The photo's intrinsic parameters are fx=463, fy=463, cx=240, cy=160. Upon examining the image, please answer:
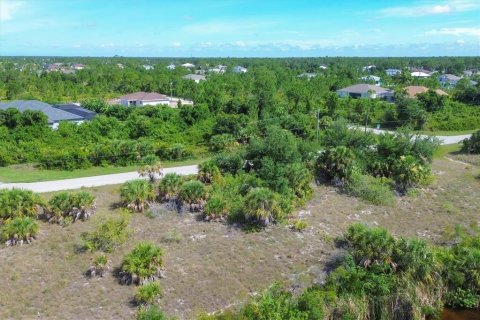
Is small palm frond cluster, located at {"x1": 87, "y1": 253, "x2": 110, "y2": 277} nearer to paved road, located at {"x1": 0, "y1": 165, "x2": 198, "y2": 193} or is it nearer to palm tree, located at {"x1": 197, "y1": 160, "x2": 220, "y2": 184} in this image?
palm tree, located at {"x1": 197, "y1": 160, "x2": 220, "y2": 184}

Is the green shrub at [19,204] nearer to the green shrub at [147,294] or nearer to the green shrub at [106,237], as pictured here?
the green shrub at [106,237]

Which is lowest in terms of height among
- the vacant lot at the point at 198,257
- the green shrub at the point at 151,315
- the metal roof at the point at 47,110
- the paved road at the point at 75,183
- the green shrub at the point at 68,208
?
the vacant lot at the point at 198,257

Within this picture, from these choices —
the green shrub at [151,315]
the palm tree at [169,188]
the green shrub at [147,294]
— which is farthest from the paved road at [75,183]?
the green shrub at [151,315]

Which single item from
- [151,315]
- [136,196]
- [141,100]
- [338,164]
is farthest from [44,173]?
[141,100]

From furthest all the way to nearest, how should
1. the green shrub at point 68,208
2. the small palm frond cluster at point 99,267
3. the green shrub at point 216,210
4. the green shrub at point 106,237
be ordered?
the green shrub at point 216,210
the green shrub at point 68,208
the green shrub at point 106,237
the small palm frond cluster at point 99,267

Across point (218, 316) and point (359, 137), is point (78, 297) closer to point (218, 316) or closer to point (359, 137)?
point (218, 316)

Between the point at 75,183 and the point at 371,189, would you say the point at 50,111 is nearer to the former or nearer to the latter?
the point at 75,183

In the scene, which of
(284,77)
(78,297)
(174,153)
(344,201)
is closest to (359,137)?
(344,201)
